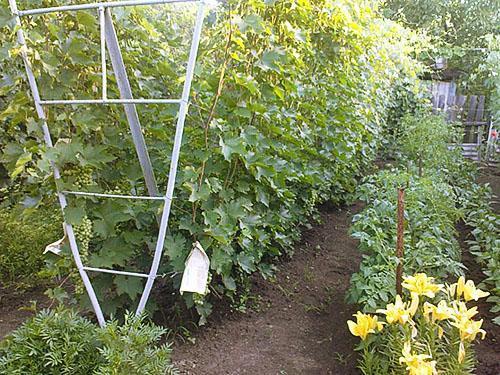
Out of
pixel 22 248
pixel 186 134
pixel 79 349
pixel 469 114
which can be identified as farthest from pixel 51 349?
pixel 469 114

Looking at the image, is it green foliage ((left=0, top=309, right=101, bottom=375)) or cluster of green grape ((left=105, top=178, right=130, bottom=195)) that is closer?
green foliage ((left=0, top=309, right=101, bottom=375))

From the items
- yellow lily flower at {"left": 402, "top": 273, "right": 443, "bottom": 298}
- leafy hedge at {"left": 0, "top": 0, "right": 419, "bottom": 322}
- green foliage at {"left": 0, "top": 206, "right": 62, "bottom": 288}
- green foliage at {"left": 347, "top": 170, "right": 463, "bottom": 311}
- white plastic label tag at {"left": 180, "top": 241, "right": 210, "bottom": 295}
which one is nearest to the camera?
yellow lily flower at {"left": 402, "top": 273, "right": 443, "bottom": 298}

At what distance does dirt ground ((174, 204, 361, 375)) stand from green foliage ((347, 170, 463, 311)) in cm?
34

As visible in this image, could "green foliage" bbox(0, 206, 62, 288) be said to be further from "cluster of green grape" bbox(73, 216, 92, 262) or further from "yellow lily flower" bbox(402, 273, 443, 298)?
"yellow lily flower" bbox(402, 273, 443, 298)

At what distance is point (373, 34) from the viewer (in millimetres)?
4801

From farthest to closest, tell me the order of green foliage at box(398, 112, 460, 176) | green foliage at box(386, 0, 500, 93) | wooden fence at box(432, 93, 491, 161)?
green foliage at box(386, 0, 500, 93)
wooden fence at box(432, 93, 491, 161)
green foliage at box(398, 112, 460, 176)

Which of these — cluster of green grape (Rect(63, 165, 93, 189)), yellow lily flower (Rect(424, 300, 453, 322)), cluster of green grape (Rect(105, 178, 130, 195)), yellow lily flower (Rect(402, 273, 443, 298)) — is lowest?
yellow lily flower (Rect(424, 300, 453, 322))

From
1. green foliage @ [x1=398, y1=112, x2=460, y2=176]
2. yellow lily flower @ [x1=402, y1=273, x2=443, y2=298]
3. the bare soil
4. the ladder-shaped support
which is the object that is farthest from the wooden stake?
green foliage @ [x1=398, y1=112, x2=460, y2=176]

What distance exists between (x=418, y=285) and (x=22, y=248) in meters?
2.77

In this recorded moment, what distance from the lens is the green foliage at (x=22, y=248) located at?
11.2ft

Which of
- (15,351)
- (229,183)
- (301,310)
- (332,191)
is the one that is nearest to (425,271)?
(301,310)

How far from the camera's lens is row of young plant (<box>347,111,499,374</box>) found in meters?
1.76

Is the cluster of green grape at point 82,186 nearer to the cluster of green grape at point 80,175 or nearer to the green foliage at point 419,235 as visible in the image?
the cluster of green grape at point 80,175

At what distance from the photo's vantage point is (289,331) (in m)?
2.74
